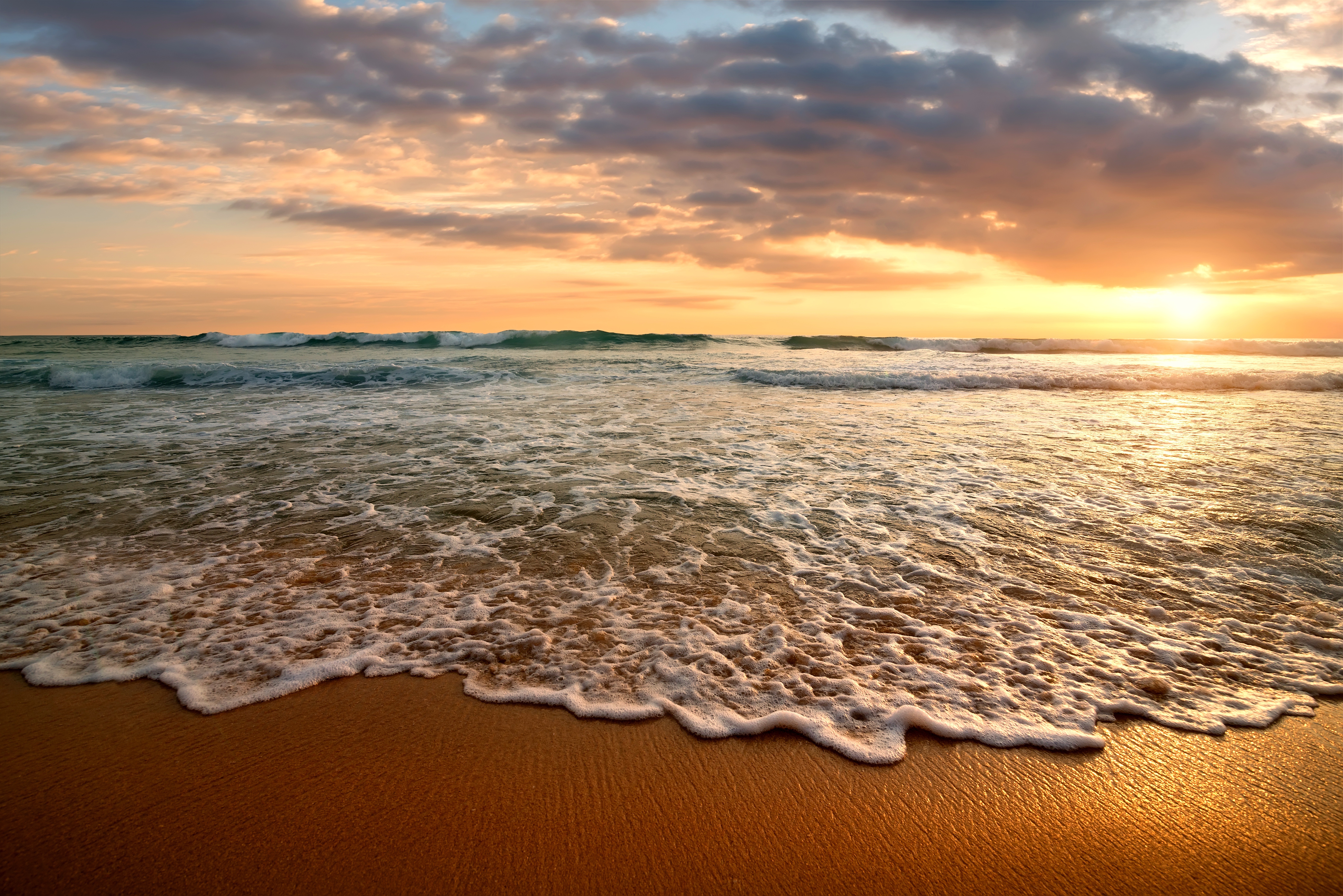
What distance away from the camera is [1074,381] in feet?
57.5

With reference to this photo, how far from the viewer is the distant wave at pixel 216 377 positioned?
1767cm

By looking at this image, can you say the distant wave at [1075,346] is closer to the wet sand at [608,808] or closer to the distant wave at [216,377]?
the distant wave at [216,377]

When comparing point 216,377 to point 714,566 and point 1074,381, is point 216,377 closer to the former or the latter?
point 714,566

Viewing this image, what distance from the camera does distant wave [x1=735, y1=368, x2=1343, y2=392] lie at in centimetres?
1697

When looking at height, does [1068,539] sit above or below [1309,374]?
below

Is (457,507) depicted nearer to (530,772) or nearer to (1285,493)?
(530,772)

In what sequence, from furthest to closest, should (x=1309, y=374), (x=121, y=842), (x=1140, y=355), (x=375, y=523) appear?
(x=1140, y=355)
(x=1309, y=374)
(x=375, y=523)
(x=121, y=842)

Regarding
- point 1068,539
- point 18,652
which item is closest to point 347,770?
point 18,652

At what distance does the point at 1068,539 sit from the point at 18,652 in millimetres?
6156

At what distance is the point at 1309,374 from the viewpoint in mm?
18734

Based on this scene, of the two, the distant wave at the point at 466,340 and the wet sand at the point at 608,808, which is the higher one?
the distant wave at the point at 466,340

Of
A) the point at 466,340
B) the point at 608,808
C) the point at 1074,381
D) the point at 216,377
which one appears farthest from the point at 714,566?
the point at 466,340

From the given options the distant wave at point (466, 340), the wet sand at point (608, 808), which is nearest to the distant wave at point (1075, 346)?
the distant wave at point (466, 340)

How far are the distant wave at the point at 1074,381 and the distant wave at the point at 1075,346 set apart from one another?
1601 centimetres
